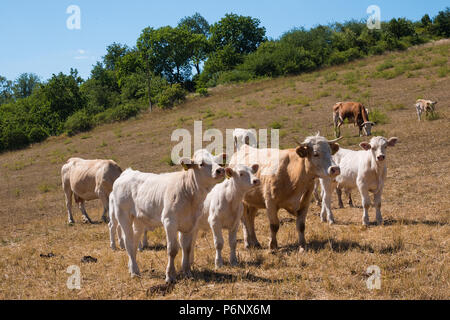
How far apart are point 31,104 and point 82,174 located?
49613 mm

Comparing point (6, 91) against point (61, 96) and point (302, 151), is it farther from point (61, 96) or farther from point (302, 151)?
point (302, 151)

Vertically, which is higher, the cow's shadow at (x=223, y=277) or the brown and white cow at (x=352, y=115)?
the brown and white cow at (x=352, y=115)

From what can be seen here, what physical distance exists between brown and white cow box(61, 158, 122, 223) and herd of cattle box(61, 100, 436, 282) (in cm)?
359

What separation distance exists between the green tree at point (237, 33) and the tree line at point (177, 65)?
19cm

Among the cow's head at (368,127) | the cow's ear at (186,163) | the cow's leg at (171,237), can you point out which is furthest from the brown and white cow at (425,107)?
the cow's leg at (171,237)

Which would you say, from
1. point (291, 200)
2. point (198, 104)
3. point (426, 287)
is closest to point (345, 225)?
point (291, 200)

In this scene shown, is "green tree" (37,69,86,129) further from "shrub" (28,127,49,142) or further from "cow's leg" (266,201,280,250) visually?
"cow's leg" (266,201,280,250)

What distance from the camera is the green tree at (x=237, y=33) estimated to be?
84.4 m

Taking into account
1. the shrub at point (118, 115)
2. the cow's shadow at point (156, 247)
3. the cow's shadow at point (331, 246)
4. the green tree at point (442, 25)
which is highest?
the green tree at point (442, 25)

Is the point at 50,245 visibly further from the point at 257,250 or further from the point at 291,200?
the point at 291,200

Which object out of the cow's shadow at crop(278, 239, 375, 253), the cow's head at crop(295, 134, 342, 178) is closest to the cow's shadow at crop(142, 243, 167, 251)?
the cow's shadow at crop(278, 239, 375, 253)

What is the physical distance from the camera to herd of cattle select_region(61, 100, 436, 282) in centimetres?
659

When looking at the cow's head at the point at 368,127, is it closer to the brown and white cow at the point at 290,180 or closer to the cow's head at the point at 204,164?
the brown and white cow at the point at 290,180

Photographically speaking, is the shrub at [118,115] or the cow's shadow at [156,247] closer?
the cow's shadow at [156,247]
